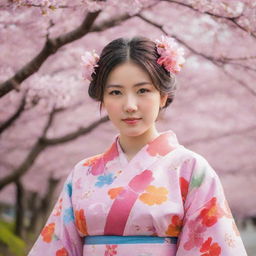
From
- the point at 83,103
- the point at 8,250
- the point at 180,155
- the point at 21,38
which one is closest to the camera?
the point at 180,155

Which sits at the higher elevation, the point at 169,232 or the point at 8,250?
the point at 169,232

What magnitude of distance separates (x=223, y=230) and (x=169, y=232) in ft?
0.88

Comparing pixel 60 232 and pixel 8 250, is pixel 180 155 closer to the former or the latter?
pixel 60 232

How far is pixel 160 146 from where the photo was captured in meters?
3.21

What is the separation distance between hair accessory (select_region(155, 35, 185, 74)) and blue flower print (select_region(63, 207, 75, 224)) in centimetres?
94

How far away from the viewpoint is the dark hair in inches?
121

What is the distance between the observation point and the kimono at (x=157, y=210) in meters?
2.91

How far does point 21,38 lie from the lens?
294 inches

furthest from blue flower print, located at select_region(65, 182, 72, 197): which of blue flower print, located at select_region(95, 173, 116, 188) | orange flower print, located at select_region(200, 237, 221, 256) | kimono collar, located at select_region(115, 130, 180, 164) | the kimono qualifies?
orange flower print, located at select_region(200, 237, 221, 256)

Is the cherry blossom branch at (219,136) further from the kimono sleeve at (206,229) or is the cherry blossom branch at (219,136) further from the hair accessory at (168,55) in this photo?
the kimono sleeve at (206,229)

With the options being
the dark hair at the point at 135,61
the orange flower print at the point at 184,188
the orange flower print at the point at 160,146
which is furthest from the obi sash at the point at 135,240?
the dark hair at the point at 135,61

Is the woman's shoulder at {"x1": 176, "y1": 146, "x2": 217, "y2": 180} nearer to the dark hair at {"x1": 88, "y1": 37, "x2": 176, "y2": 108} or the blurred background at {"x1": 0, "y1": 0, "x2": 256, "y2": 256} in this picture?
the dark hair at {"x1": 88, "y1": 37, "x2": 176, "y2": 108}

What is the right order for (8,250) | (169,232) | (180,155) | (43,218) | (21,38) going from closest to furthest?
1. (169,232)
2. (180,155)
3. (21,38)
4. (8,250)
5. (43,218)

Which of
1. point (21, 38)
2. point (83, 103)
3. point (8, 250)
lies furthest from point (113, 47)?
point (8, 250)
